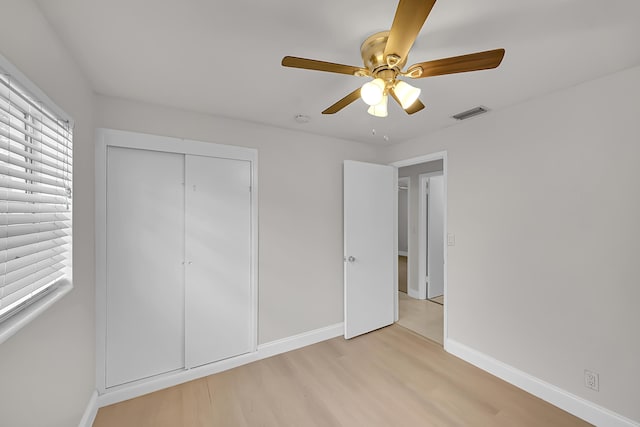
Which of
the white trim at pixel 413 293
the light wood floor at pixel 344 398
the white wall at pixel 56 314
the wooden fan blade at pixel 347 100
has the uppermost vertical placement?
the wooden fan blade at pixel 347 100

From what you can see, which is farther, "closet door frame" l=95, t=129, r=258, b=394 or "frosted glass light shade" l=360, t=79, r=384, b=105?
"closet door frame" l=95, t=129, r=258, b=394

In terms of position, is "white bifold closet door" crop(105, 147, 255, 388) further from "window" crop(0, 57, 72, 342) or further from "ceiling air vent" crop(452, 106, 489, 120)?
"ceiling air vent" crop(452, 106, 489, 120)

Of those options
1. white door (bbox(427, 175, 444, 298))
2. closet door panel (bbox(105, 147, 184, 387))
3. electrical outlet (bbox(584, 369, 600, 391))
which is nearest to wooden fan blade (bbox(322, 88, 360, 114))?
closet door panel (bbox(105, 147, 184, 387))

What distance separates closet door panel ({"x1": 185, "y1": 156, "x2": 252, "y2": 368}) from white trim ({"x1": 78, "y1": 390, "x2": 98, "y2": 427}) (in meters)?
0.61

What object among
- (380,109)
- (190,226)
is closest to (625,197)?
(380,109)

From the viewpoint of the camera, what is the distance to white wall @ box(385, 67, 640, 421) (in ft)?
5.49

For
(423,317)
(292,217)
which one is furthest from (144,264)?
(423,317)

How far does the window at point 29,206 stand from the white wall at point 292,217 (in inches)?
38.2

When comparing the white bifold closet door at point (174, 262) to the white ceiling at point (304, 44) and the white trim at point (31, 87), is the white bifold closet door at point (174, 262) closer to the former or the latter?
the white ceiling at point (304, 44)

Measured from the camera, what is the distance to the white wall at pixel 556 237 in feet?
5.49

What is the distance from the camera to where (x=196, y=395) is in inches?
81.1

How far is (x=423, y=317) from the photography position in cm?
359

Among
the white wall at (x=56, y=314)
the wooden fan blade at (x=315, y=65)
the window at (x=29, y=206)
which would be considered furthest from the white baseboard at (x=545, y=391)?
the window at (x=29, y=206)

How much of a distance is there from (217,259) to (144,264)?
0.56 metres
